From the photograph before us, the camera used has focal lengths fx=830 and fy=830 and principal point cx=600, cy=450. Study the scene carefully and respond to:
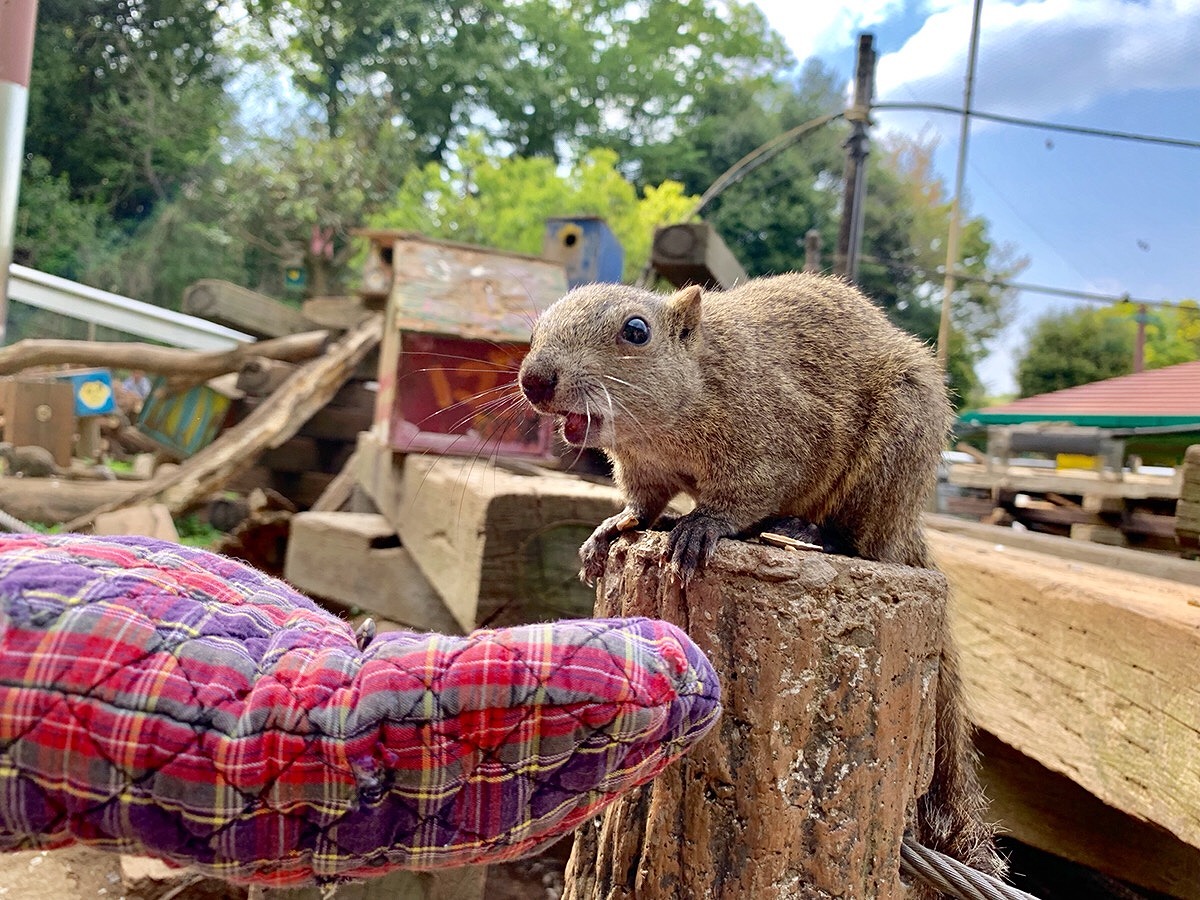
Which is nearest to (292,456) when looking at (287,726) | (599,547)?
(599,547)

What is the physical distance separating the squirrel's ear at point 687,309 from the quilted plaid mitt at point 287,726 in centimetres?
71

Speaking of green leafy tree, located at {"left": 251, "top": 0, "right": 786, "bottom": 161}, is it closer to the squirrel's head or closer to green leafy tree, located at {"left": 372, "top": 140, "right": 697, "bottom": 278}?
green leafy tree, located at {"left": 372, "top": 140, "right": 697, "bottom": 278}

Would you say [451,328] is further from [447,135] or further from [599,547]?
[447,135]

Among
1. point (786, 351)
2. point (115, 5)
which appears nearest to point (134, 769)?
point (786, 351)

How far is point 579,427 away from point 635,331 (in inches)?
6.5

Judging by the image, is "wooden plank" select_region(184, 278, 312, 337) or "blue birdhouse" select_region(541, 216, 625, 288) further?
"wooden plank" select_region(184, 278, 312, 337)

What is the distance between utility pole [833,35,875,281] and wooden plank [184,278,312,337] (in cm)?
381

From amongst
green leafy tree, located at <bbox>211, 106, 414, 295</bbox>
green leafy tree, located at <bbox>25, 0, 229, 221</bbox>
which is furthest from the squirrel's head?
green leafy tree, located at <bbox>211, 106, 414, 295</bbox>

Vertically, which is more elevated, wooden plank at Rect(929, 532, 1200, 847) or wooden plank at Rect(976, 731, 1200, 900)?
wooden plank at Rect(929, 532, 1200, 847)

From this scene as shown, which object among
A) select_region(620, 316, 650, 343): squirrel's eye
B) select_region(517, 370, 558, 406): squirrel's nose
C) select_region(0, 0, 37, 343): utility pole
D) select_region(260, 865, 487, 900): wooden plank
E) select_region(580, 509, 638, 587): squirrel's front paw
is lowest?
select_region(260, 865, 487, 900): wooden plank

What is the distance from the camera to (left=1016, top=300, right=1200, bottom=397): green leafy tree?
3059mm

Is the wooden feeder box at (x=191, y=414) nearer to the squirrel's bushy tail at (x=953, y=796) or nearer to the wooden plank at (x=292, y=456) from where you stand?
the wooden plank at (x=292, y=456)

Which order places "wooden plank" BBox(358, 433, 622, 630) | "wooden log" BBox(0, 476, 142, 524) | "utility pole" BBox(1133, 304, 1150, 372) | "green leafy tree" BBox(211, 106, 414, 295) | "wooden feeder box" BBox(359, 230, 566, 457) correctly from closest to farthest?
"wooden plank" BBox(358, 433, 622, 630) → "wooden feeder box" BBox(359, 230, 566, 457) → "utility pole" BBox(1133, 304, 1150, 372) → "wooden log" BBox(0, 476, 142, 524) → "green leafy tree" BBox(211, 106, 414, 295)

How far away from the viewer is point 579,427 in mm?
1203
